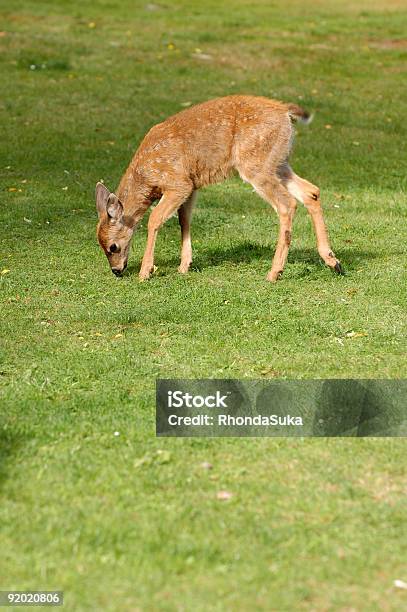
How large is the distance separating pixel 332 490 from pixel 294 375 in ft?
5.01

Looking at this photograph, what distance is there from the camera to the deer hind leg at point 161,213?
9633mm

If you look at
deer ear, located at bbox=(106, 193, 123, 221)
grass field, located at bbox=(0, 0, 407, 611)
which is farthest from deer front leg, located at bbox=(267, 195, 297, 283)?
deer ear, located at bbox=(106, 193, 123, 221)

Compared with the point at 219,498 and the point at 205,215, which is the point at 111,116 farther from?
the point at 219,498

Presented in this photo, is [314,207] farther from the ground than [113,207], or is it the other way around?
[314,207]

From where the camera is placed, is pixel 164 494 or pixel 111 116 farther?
pixel 111 116

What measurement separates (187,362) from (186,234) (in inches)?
114

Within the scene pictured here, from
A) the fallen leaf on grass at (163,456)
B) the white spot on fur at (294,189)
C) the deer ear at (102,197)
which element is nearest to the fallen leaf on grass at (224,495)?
the fallen leaf on grass at (163,456)

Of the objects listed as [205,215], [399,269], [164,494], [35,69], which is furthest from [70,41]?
[164,494]

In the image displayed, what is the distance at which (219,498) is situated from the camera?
218 inches

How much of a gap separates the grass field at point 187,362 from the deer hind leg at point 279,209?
157 mm

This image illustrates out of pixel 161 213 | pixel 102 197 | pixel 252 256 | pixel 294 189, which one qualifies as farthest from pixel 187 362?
pixel 252 256

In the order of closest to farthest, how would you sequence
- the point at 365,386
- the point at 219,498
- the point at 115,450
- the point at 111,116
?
the point at 219,498
the point at 115,450
the point at 365,386
the point at 111,116

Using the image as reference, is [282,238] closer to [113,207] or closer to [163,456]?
[113,207]

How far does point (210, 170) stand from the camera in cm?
967
